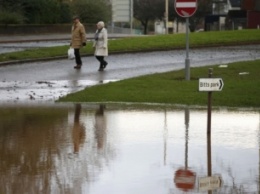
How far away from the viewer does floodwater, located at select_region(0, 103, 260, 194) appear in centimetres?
857

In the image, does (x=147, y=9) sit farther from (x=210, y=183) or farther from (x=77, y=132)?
(x=210, y=183)

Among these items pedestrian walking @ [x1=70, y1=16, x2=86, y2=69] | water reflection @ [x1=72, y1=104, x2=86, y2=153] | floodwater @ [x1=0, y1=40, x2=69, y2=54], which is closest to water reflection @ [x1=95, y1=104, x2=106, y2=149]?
water reflection @ [x1=72, y1=104, x2=86, y2=153]

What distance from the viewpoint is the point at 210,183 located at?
855 centimetres

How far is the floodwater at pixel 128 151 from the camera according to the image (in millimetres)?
8570

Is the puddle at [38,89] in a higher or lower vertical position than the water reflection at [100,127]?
lower

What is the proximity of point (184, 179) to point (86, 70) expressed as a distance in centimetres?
1445

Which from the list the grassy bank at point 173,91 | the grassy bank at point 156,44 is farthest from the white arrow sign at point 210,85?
the grassy bank at point 156,44

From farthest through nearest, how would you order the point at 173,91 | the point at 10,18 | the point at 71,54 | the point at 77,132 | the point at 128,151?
the point at 10,18, the point at 71,54, the point at 173,91, the point at 77,132, the point at 128,151

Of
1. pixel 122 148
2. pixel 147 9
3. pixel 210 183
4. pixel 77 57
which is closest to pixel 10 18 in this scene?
pixel 77 57

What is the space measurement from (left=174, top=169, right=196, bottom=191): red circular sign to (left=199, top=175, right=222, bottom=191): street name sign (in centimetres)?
11

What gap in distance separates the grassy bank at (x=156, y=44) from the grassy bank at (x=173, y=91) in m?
7.47

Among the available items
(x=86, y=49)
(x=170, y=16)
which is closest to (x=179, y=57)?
(x=86, y=49)

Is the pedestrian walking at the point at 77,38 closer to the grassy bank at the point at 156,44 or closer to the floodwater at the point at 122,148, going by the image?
the grassy bank at the point at 156,44

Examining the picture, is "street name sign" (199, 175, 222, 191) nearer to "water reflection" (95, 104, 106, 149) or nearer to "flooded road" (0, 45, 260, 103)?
"water reflection" (95, 104, 106, 149)
